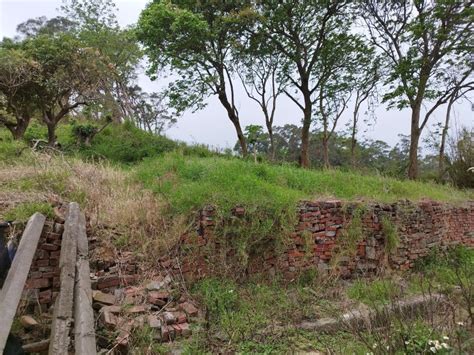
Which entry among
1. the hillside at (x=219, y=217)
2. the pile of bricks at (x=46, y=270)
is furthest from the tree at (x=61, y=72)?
the pile of bricks at (x=46, y=270)

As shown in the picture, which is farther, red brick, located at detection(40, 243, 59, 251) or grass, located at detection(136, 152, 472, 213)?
grass, located at detection(136, 152, 472, 213)

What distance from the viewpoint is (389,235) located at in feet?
19.0

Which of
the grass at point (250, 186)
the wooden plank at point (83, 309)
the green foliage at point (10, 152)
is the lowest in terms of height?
the wooden plank at point (83, 309)

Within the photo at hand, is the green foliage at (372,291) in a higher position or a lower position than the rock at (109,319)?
lower

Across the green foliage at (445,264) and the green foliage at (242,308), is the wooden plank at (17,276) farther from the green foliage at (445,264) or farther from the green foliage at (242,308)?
the green foliage at (445,264)

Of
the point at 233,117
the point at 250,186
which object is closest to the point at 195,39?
the point at 233,117

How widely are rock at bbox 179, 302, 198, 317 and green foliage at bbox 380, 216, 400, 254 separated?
3.74 meters

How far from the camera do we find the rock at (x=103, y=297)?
3.43m

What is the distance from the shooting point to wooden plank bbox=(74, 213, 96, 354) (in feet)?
8.32

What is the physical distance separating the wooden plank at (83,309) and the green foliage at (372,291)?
11.6 feet

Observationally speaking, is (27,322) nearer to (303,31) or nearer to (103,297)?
(103,297)

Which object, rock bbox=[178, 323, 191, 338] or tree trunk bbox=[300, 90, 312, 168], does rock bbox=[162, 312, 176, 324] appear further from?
tree trunk bbox=[300, 90, 312, 168]

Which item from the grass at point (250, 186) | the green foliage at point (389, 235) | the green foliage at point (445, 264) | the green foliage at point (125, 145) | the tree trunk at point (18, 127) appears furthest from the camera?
the green foliage at point (125, 145)

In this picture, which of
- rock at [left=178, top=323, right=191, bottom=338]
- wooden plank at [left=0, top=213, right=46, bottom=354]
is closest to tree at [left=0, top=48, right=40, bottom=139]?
wooden plank at [left=0, top=213, right=46, bottom=354]
